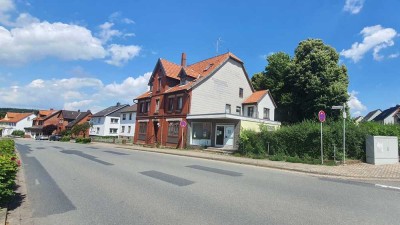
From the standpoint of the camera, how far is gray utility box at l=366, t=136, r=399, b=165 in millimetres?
16984

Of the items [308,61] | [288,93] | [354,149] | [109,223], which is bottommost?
[109,223]

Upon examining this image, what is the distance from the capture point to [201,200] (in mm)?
7602

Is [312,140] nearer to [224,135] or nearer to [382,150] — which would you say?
[382,150]

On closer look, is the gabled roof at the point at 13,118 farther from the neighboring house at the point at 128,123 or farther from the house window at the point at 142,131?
the house window at the point at 142,131

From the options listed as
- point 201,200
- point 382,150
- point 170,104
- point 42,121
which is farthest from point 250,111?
point 42,121

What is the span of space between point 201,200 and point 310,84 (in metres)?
30.6

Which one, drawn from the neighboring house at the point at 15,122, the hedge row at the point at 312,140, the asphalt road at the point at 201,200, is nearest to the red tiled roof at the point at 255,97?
the hedge row at the point at 312,140

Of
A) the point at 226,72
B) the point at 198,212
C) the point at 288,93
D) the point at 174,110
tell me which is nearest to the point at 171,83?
the point at 174,110

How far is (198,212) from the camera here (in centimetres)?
651

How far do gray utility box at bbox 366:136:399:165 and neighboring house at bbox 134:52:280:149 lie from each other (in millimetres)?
11439

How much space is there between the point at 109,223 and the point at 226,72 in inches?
1215

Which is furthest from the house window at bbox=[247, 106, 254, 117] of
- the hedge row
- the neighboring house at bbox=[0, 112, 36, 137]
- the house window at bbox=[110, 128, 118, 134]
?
the neighboring house at bbox=[0, 112, 36, 137]

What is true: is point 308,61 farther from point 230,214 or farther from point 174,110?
point 230,214

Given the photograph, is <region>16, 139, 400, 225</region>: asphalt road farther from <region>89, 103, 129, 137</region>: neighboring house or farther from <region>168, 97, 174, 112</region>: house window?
<region>89, 103, 129, 137</region>: neighboring house
